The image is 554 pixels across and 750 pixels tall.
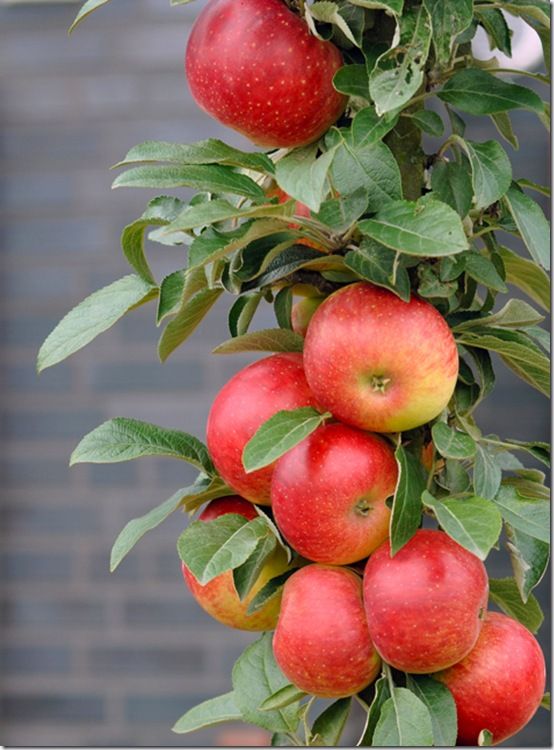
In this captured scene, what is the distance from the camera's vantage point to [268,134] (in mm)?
704

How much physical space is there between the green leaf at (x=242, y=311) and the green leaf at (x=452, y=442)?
0.18m

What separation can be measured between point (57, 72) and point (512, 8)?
1610 millimetres

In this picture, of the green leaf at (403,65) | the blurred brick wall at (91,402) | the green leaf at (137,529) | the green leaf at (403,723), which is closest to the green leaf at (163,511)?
the green leaf at (137,529)

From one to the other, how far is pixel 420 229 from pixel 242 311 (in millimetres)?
219

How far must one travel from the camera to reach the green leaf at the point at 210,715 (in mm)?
846

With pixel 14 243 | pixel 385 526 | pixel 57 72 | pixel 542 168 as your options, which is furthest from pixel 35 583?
pixel 385 526

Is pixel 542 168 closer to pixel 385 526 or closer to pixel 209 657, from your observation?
pixel 209 657

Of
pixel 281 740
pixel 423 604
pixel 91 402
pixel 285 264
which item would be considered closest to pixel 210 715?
pixel 281 740

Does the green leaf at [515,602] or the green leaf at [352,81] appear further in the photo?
the green leaf at [515,602]

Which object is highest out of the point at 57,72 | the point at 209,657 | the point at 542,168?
the point at 57,72

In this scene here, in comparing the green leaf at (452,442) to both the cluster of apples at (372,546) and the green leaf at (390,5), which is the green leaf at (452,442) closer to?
the cluster of apples at (372,546)

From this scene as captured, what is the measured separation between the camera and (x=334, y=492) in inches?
27.0

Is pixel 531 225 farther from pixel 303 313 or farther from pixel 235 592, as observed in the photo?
pixel 235 592

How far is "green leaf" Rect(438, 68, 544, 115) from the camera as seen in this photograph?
0.71m
